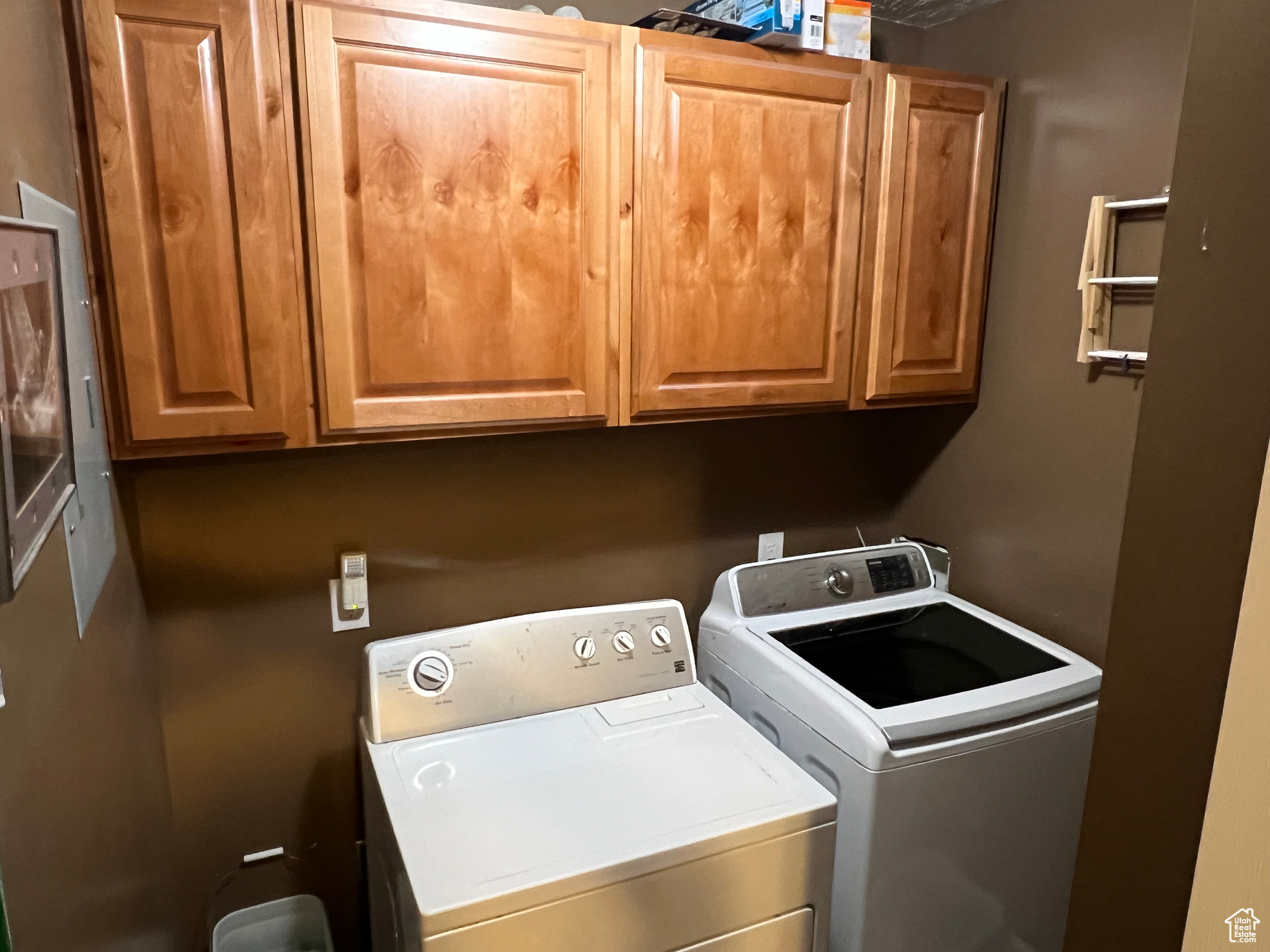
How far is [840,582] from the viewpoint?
2.09 meters

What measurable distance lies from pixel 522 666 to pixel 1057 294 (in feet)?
4.65

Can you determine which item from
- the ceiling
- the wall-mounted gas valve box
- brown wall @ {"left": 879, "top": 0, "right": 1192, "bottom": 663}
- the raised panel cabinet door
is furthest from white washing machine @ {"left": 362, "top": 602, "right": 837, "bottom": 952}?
the ceiling

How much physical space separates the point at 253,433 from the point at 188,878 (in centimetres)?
110

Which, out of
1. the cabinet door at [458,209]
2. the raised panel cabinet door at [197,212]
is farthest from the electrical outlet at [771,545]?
the raised panel cabinet door at [197,212]

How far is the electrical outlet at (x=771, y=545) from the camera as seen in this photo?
222 cm

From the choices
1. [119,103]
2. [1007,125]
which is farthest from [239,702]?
[1007,125]

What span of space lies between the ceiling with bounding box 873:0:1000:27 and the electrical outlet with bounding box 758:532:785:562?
1.30m

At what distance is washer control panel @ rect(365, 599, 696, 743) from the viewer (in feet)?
5.26

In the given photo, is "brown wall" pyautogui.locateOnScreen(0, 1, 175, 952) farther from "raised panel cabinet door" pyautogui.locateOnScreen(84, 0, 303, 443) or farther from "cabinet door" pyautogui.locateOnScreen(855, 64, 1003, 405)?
"cabinet door" pyautogui.locateOnScreen(855, 64, 1003, 405)

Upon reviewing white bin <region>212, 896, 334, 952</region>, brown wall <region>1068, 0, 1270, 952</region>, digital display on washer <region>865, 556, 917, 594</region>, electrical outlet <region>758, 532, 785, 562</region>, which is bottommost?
white bin <region>212, 896, 334, 952</region>

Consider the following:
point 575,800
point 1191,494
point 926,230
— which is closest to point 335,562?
point 575,800

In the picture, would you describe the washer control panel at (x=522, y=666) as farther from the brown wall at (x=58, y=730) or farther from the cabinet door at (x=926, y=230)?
the cabinet door at (x=926, y=230)

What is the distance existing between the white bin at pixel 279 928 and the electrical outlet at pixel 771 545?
53.1 inches

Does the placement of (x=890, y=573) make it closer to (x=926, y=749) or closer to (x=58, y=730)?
(x=926, y=749)
